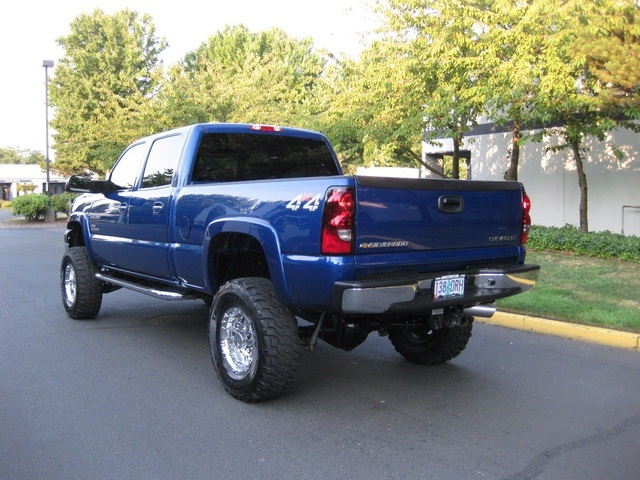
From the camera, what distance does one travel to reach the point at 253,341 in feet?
15.2

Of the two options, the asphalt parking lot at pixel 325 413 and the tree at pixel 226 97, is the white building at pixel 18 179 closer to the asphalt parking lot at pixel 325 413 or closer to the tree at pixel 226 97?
the tree at pixel 226 97

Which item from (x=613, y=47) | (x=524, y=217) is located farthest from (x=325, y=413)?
(x=613, y=47)

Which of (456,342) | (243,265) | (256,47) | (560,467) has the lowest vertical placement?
(560,467)

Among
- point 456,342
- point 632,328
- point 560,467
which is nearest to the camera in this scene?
point 560,467

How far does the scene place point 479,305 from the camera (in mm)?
5082

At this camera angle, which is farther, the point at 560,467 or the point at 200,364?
the point at 200,364

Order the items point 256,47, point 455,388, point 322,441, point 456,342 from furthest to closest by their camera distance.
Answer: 1. point 256,47
2. point 456,342
3. point 455,388
4. point 322,441

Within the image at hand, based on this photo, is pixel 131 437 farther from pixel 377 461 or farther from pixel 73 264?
pixel 73 264

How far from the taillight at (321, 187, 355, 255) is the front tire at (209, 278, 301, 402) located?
2.44ft

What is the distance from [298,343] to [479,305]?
159 centimetres

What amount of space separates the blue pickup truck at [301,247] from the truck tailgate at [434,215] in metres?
0.01

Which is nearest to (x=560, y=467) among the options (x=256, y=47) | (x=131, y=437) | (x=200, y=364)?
(x=131, y=437)

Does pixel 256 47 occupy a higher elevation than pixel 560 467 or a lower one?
higher

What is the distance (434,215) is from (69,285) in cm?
527
